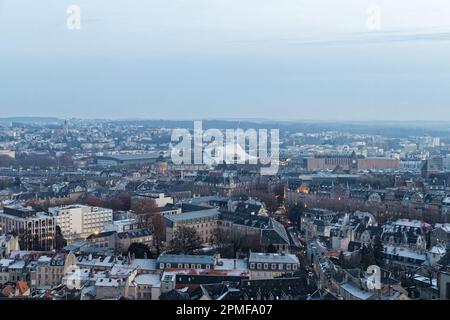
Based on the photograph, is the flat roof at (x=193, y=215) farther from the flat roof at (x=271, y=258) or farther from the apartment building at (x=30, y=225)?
the flat roof at (x=271, y=258)

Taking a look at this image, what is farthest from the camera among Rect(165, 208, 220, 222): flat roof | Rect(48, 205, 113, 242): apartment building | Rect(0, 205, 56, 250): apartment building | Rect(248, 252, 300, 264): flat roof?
Rect(48, 205, 113, 242): apartment building

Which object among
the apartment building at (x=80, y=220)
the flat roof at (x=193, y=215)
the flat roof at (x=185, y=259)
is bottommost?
the apartment building at (x=80, y=220)

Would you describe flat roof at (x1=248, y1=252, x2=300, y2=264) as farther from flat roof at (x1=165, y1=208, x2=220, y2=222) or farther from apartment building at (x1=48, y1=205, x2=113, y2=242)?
apartment building at (x1=48, y1=205, x2=113, y2=242)

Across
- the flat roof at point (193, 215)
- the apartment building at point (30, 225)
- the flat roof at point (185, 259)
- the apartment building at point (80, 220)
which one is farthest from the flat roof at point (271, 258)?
the apartment building at point (80, 220)

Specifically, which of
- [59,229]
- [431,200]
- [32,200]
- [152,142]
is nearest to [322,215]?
[431,200]

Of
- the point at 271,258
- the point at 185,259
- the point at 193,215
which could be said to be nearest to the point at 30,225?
the point at 193,215

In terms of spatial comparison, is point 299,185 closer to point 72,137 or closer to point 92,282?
point 92,282

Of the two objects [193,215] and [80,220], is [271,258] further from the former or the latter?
[80,220]

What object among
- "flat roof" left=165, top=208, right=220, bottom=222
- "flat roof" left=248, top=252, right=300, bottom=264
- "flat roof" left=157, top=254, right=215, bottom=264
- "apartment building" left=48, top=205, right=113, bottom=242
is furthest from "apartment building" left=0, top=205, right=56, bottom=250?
"flat roof" left=248, top=252, right=300, bottom=264

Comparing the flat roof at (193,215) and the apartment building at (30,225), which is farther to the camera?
the flat roof at (193,215)

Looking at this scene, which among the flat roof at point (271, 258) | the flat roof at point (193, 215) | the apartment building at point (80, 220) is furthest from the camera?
the apartment building at point (80, 220)

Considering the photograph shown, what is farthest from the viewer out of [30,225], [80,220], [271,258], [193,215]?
[80,220]
